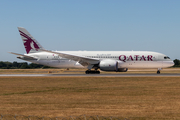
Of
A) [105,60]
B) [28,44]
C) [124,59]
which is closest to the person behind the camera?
[105,60]

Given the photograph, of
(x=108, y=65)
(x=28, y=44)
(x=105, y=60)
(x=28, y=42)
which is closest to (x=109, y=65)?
(x=108, y=65)

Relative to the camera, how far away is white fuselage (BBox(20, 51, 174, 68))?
42.9 meters

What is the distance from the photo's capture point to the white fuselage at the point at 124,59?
4288 cm

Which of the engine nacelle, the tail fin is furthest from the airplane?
the tail fin

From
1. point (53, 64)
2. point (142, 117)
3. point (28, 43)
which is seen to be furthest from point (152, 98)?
point (28, 43)

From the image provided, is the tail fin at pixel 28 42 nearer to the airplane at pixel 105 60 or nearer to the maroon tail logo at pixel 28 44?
the maroon tail logo at pixel 28 44

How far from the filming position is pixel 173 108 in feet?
43.5

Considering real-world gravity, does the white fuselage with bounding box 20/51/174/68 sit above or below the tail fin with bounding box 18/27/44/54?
below

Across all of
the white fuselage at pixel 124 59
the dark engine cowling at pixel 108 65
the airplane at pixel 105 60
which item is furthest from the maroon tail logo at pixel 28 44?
the dark engine cowling at pixel 108 65

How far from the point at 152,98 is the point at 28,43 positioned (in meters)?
35.7

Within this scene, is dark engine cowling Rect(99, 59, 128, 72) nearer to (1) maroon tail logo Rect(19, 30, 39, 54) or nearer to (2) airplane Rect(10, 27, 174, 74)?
(2) airplane Rect(10, 27, 174, 74)

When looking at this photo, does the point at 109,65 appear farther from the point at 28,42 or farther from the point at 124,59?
the point at 28,42

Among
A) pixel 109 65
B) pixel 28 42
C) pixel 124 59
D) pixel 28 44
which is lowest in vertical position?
pixel 109 65

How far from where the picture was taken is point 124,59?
43.2m
